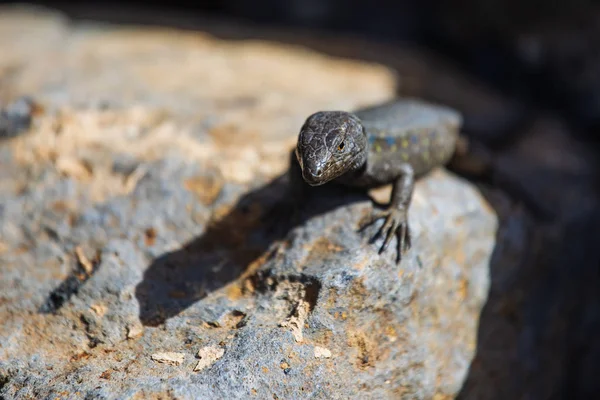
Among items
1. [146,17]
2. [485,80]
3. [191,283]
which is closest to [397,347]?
[191,283]

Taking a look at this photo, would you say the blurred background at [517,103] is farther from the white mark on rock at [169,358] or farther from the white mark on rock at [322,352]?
the white mark on rock at [169,358]

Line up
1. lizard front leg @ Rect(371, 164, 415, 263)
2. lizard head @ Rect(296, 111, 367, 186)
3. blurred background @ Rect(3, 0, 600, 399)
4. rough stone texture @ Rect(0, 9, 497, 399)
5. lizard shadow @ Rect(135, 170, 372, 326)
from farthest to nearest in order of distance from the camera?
blurred background @ Rect(3, 0, 600, 399) < lizard front leg @ Rect(371, 164, 415, 263) < lizard shadow @ Rect(135, 170, 372, 326) < lizard head @ Rect(296, 111, 367, 186) < rough stone texture @ Rect(0, 9, 497, 399)

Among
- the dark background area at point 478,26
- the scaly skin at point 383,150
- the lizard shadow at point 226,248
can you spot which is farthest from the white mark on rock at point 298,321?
the dark background area at point 478,26

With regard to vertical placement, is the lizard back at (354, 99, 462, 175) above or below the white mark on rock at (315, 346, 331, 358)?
above

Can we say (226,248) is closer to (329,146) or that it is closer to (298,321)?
(298,321)

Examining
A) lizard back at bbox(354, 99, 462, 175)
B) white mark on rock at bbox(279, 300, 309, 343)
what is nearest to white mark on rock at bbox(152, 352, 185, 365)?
white mark on rock at bbox(279, 300, 309, 343)

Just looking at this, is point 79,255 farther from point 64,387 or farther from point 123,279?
point 64,387

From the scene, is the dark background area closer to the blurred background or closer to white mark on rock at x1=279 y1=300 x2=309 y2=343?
the blurred background
